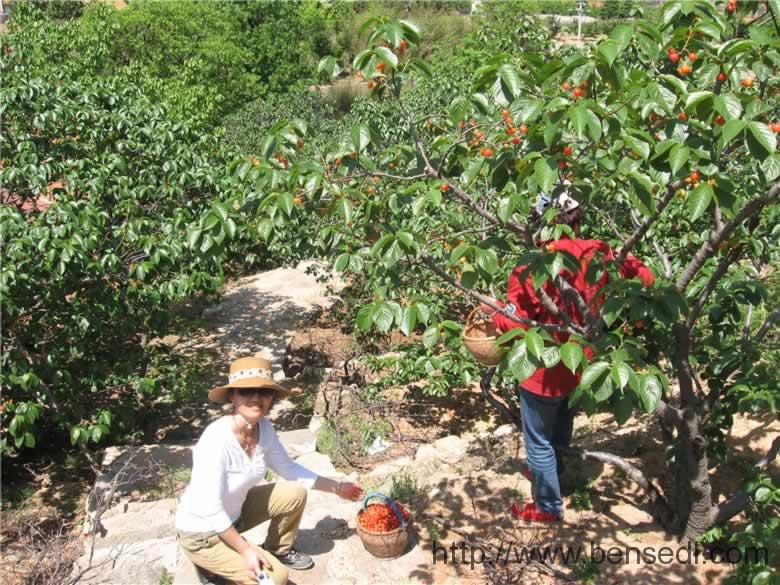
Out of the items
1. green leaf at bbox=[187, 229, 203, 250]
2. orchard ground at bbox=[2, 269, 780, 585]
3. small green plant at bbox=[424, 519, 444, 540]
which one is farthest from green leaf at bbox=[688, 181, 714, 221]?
small green plant at bbox=[424, 519, 444, 540]

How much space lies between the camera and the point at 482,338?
3.48 meters

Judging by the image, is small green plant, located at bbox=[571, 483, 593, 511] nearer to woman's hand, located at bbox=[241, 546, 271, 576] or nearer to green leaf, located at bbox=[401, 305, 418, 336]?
woman's hand, located at bbox=[241, 546, 271, 576]

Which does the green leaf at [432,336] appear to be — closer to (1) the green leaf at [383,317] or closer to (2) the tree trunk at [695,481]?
(1) the green leaf at [383,317]

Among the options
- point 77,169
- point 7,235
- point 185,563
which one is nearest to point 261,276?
point 77,169

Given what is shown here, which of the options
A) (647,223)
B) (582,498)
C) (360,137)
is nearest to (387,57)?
(360,137)

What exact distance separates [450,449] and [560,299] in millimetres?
2339

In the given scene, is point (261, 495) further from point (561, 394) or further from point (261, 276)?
point (261, 276)

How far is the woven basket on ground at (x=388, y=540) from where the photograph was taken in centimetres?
348

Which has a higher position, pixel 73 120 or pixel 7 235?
pixel 73 120

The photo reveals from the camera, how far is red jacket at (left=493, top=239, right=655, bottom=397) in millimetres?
3100

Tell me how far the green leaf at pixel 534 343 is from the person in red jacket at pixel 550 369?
0.60 meters

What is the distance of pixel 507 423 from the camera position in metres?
6.06

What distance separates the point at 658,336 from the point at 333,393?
377 centimetres

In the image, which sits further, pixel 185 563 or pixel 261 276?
pixel 261 276
